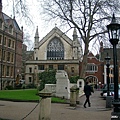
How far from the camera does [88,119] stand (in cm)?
1122

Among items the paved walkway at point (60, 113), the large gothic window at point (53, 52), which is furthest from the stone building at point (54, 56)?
the paved walkway at point (60, 113)

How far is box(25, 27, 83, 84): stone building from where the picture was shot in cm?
6469

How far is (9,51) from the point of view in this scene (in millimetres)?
52938

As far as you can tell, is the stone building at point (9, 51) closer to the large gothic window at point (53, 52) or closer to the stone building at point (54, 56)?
the stone building at point (54, 56)


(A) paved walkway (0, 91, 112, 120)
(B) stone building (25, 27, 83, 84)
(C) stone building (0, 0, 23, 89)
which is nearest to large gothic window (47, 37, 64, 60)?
(B) stone building (25, 27, 83, 84)

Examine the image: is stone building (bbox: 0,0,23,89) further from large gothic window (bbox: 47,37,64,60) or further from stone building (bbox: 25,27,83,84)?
large gothic window (bbox: 47,37,64,60)

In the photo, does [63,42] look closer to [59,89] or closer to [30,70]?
[30,70]

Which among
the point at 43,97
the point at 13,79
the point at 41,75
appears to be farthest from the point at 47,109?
the point at 13,79

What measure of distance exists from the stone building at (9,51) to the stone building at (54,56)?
873cm

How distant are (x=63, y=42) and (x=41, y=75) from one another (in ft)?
129

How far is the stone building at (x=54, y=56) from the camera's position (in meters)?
64.7

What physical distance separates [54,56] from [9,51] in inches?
816

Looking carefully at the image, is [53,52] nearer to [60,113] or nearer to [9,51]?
[9,51]

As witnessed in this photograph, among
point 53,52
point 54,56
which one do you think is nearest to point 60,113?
point 54,56
